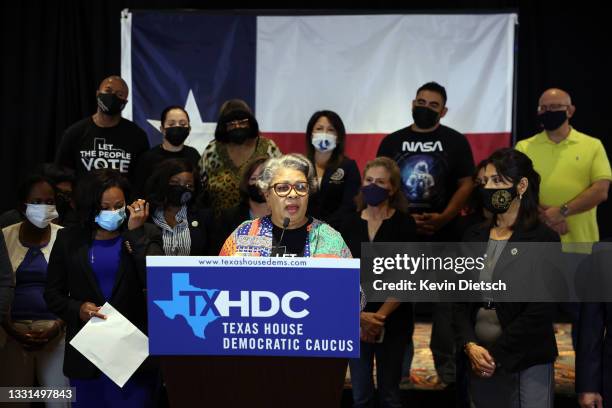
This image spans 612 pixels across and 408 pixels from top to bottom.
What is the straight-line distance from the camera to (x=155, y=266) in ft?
7.54

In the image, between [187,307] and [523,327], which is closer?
[187,307]

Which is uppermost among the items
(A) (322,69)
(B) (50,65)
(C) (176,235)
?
(B) (50,65)

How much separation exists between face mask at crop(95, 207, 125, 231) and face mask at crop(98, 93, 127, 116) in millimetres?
1320

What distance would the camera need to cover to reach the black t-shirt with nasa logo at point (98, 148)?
456cm

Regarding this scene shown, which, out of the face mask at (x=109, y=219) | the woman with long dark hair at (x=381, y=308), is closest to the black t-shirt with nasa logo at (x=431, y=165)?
the woman with long dark hair at (x=381, y=308)

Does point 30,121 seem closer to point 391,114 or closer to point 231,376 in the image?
point 391,114

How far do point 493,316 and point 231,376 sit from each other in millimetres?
1536

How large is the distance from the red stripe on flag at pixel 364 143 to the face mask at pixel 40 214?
221 cm

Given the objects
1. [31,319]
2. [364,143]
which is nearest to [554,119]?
[364,143]

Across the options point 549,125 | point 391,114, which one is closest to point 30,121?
point 391,114

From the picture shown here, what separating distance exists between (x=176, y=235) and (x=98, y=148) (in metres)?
1.05

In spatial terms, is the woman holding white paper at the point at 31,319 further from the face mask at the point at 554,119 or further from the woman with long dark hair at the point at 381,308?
the face mask at the point at 554,119

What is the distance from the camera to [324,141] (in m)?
4.48

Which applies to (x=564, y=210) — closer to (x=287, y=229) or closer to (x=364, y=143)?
(x=364, y=143)
